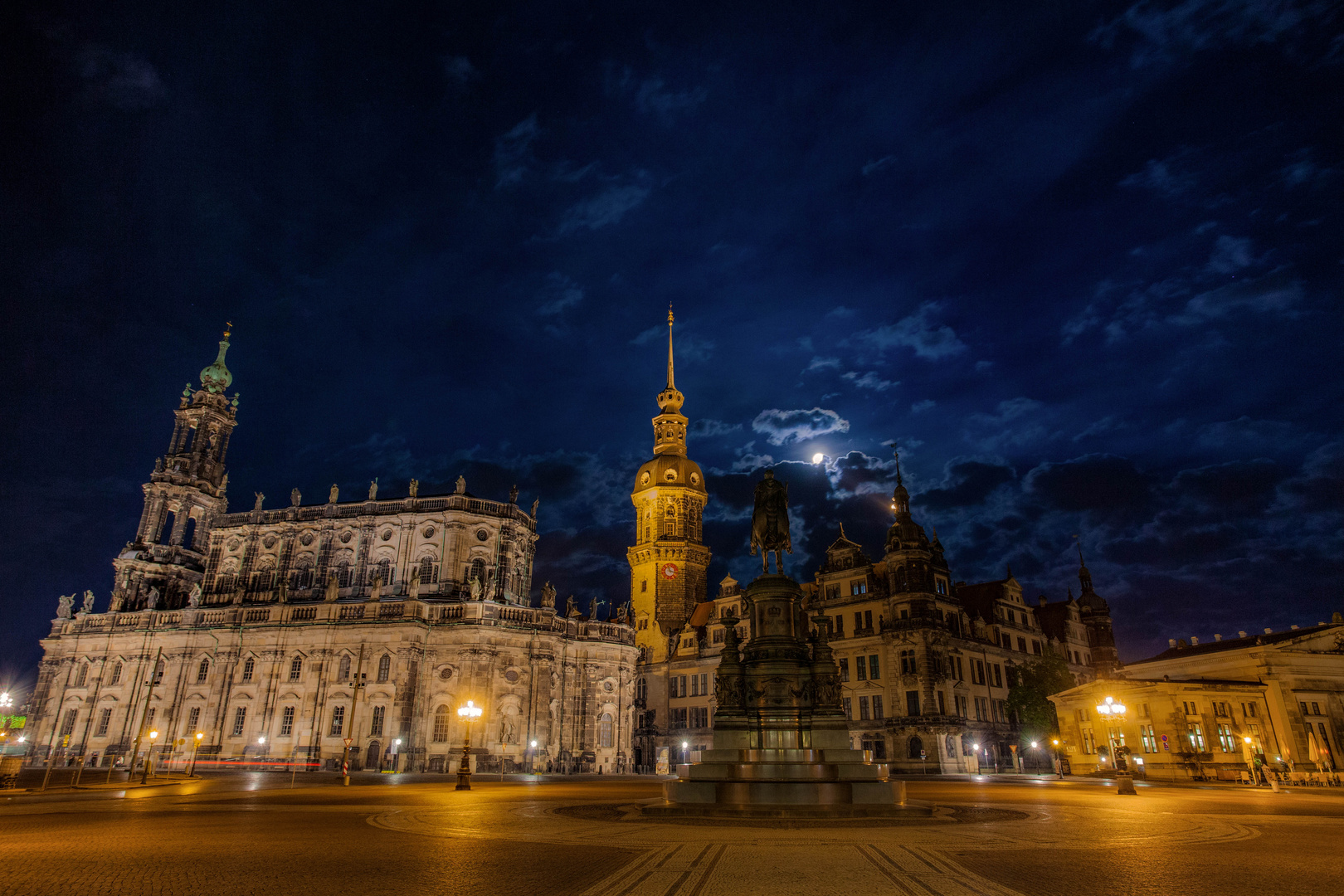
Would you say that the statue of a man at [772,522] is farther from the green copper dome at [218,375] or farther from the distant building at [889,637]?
the green copper dome at [218,375]

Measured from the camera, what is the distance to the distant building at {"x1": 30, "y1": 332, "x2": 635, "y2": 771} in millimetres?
53344

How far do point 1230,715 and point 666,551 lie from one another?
50249 millimetres

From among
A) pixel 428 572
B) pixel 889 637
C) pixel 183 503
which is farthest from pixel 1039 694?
pixel 183 503

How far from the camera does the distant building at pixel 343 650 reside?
53344mm

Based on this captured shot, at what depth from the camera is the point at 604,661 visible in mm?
59781

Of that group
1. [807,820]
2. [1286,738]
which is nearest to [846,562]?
[1286,738]

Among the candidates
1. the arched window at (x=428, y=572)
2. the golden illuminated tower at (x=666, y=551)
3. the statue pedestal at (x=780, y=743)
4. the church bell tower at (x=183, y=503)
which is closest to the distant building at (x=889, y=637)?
the golden illuminated tower at (x=666, y=551)

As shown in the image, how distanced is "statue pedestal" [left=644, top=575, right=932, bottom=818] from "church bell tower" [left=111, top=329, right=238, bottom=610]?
63.8 m

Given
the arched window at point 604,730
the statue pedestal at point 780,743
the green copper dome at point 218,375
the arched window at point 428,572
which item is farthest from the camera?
the green copper dome at point 218,375

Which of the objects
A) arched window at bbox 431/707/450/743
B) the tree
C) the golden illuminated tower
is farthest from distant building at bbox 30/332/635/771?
the tree

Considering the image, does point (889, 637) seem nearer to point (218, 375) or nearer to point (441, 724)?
point (441, 724)

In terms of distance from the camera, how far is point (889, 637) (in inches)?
2233

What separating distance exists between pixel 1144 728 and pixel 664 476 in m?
51.6

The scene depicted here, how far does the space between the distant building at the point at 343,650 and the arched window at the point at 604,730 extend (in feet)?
0.52
